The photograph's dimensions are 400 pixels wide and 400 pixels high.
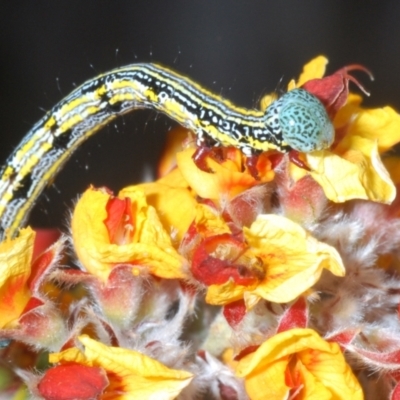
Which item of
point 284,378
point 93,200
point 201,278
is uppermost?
point 93,200

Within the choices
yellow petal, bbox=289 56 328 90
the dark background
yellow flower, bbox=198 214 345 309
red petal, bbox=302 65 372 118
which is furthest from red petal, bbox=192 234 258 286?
the dark background

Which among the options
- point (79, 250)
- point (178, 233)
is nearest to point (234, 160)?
point (178, 233)

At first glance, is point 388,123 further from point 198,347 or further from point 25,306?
point 25,306

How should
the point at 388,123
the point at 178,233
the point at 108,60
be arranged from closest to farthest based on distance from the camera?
the point at 178,233, the point at 388,123, the point at 108,60

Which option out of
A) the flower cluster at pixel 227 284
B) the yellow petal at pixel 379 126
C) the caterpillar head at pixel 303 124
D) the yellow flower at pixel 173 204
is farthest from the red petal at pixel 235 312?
the yellow petal at pixel 379 126

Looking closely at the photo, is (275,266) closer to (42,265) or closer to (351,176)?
(351,176)

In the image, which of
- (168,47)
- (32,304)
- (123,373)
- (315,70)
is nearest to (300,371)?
(123,373)
